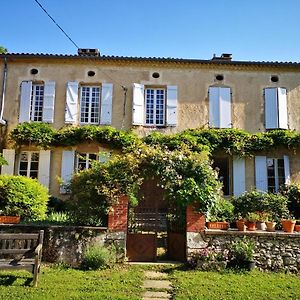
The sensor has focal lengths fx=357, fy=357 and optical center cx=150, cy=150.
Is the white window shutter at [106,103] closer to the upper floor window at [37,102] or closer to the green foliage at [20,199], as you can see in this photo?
the upper floor window at [37,102]

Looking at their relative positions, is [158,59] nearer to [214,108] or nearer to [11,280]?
[214,108]

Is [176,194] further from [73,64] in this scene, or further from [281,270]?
[73,64]

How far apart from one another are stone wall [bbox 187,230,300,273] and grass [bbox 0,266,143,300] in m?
1.52

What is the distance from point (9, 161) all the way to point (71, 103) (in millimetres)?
3502

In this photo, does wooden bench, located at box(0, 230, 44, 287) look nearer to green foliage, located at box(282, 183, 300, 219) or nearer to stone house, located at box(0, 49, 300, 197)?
stone house, located at box(0, 49, 300, 197)

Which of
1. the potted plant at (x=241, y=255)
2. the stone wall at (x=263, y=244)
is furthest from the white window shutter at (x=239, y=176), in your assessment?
the potted plant at (x=241, y=255)

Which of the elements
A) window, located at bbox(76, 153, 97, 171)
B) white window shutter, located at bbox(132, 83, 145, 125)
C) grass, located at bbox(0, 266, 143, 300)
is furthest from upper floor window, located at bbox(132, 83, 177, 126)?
grass, located at bbox(0, 266, 143, 300)

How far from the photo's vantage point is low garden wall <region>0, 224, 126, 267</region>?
26.5 ft

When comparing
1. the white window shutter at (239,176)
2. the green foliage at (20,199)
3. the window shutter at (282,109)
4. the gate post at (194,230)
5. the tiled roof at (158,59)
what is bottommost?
the gate post at (194,230)

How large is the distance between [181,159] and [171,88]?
7.34 meters

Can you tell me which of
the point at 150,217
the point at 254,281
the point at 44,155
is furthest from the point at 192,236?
the point at 44,155

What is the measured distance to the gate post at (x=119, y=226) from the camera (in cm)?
824

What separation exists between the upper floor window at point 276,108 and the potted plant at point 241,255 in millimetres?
8429

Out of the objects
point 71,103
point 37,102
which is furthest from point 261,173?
point 37,102
